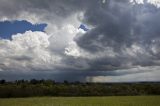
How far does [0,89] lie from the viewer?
13275cm

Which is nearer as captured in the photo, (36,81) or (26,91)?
(26,91)

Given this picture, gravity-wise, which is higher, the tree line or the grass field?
the tree line

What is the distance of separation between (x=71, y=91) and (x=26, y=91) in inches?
768

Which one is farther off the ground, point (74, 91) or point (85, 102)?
point (74, 91)

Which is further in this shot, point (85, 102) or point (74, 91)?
point (74, 91)

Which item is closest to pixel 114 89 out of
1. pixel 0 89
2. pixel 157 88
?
pixel 157 88

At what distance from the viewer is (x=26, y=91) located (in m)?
136

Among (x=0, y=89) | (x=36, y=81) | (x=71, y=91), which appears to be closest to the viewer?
(x=0, y=89)

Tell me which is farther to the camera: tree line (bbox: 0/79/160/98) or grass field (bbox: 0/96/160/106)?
tree line (bbox: 0/79/160/98)

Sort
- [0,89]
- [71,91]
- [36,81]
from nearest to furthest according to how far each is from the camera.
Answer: [0,89] → [71,91] → [36,81]

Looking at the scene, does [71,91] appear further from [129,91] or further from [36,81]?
[36,81]

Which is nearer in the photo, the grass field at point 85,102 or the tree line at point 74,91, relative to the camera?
the grass field at point 85,102

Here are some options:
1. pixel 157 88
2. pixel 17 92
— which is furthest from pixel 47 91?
pixel 157 88

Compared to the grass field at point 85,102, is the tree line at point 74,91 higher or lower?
higher
